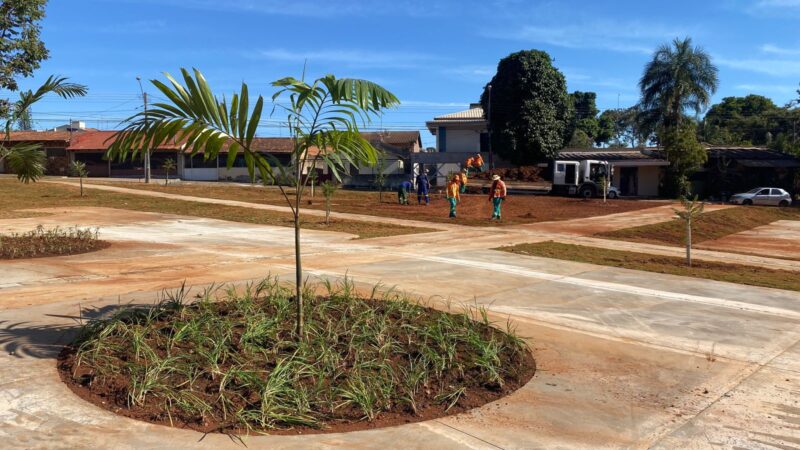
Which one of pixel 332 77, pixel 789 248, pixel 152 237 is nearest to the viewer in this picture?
pixel 332 77

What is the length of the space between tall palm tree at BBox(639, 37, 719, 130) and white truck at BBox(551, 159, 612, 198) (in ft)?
29.2

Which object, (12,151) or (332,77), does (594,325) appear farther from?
(12,151)

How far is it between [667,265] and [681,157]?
2799 cm

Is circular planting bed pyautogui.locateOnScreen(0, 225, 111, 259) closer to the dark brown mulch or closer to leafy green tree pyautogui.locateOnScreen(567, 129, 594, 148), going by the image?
the dark brown mulch

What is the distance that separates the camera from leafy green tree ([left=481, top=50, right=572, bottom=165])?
148 ft

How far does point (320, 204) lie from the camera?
2955 centimetres

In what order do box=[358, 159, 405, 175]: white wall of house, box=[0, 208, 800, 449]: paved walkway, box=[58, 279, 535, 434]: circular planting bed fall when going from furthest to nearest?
box=[358, 159, 405, 175]: white wall of house < box=[58, 279, 535, 434]: circular planting bed < box=[0, 208, 800, 449]: paved walkway

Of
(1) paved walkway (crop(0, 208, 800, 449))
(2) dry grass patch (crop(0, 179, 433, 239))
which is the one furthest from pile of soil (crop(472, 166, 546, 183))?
(1) paved walkway (crop(0, 208, 800, 449))

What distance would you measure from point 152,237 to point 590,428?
43.3 ft

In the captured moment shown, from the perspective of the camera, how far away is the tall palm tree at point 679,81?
44406 mm

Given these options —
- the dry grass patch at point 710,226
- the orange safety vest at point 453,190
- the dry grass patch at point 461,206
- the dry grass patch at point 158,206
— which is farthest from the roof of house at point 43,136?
the dry grass patch at point 710,226

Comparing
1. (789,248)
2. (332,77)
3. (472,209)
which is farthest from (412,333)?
(472,209)

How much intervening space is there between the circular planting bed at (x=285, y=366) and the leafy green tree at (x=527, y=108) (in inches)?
1586

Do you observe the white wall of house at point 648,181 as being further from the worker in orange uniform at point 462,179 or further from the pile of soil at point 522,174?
the worker in orange uniform at point 462,179
